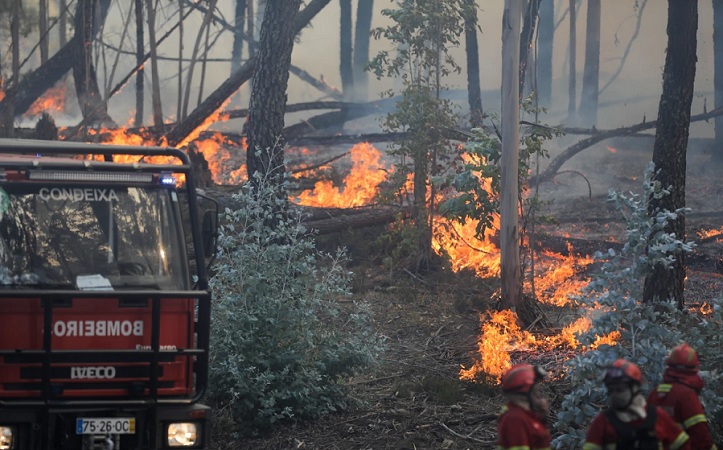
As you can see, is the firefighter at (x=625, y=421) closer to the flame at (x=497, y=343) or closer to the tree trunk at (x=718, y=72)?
the flame at (x=497, y=343)

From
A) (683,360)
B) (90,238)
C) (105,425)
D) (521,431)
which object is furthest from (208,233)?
(683,360)

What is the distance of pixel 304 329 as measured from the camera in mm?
9523

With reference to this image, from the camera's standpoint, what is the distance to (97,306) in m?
6.51

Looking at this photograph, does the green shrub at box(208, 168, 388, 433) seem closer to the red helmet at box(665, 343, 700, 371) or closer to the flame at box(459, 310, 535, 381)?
the flame at box(459, 310, 535, 381)

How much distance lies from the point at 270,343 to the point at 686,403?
15.9 ft

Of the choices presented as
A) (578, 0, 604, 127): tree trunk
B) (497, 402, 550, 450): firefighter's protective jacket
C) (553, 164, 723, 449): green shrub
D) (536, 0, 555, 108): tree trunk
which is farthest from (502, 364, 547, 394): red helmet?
(536, 0, 555, 108): tree trunk

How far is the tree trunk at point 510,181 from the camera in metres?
13.3

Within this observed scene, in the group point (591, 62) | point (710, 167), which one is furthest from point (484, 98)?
point (710, 167)

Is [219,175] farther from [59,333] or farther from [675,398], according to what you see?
[675,398]

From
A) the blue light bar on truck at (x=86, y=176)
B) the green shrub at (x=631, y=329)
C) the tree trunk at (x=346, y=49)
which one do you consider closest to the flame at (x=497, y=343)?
the green shrub at (x=631, y=329)

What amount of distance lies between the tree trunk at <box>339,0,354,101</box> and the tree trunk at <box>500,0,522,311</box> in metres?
32.1

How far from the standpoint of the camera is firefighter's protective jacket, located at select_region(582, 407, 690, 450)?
4.88 meters

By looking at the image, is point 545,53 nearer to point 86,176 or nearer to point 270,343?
point 270,343

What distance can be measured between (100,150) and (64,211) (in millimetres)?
535
